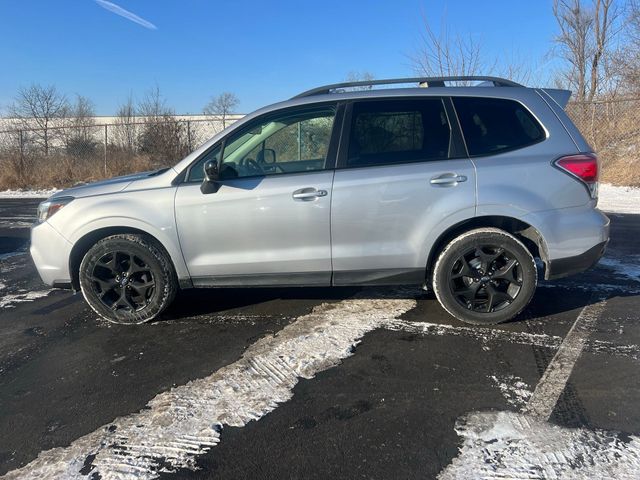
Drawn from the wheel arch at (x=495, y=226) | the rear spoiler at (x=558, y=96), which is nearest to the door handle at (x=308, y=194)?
the wheel arch at (x=495, y=226)

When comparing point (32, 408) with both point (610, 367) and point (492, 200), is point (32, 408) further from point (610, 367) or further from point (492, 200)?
point (610, 367)

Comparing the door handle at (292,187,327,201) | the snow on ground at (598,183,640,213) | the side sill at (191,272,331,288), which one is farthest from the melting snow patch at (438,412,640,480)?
the snow on ground at (598,183,640,213)

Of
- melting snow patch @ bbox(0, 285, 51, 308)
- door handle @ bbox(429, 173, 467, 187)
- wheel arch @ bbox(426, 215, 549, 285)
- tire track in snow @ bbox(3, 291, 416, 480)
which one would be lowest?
tire track in snow @ bbox(3, 291, 416, 480)

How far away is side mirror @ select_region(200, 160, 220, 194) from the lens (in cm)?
373

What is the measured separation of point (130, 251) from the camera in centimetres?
394

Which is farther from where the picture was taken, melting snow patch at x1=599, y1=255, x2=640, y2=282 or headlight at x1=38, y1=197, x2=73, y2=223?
melting snow patch at x1=599, y1=255, x2=640, y2=282

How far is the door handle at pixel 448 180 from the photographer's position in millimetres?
3713

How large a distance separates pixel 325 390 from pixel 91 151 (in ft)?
62.1

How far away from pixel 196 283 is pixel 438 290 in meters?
2.06

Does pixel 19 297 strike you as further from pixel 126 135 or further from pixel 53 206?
pixel 126 135

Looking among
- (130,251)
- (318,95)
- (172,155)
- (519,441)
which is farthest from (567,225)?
(172,155)

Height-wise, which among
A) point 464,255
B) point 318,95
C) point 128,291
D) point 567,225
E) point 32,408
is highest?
point 318,95

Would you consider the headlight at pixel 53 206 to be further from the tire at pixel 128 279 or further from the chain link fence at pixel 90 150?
the chain link fence at pixel 90 150

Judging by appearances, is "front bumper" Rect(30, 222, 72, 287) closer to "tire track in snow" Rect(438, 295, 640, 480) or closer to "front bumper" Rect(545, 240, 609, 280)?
"tire track in snow" Rect(438, 295, 640, 480)
